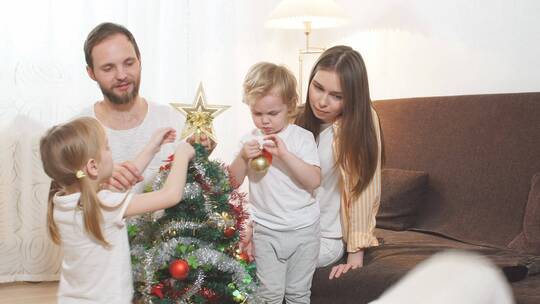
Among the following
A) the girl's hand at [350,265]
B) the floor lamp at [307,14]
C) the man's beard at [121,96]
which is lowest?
the girl's hand at [350,265]

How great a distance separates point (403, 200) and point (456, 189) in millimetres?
252

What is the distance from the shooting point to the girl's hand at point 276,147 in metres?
1.87

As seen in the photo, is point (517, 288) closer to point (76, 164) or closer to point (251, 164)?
point (251, 164)

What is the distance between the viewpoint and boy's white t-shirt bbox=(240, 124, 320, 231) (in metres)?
1.95

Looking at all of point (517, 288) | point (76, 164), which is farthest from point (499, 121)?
point (76, 164)

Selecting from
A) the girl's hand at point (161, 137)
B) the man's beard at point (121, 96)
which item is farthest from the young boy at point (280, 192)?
the man's beard at point (121, 96)

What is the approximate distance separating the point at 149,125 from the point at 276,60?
2.15m

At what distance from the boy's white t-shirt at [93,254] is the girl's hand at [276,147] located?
0.45 metres

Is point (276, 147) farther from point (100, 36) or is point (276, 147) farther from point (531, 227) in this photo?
point (531, 227)

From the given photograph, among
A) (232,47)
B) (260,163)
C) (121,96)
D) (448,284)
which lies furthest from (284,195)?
(232,47)

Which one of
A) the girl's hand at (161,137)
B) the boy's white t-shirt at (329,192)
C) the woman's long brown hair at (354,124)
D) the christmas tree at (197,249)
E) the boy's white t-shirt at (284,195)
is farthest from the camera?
the boy's white t-shirt at (329,192)

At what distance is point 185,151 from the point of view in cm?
175

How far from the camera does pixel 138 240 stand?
6.14 feet

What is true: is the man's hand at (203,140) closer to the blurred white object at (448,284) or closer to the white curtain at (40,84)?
the blurred white object at (448,284)
